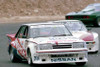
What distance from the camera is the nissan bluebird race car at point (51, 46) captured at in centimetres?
1057

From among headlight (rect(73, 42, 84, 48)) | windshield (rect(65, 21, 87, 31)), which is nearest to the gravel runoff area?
windshield (rect(65, 21, 87, 31))

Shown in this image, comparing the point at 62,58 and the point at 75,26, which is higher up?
the point at 75,26

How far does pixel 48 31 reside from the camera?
11.7 m

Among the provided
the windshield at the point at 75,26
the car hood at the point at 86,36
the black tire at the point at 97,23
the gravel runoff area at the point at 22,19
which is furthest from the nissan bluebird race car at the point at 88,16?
the car hood at the point at 86,36

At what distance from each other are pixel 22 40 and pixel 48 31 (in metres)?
0.77

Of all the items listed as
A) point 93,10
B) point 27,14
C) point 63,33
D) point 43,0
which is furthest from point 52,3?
point 63,33

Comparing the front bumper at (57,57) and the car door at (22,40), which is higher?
the car door at (22,40)

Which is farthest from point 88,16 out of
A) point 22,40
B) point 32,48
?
point 32,48

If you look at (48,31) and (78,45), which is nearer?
(78,45)

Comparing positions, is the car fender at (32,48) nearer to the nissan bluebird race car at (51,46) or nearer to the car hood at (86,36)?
the nissan bluebird race car at (51,46)

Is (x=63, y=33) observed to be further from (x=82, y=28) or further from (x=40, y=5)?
(x=40, y=5)

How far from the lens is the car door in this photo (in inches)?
466

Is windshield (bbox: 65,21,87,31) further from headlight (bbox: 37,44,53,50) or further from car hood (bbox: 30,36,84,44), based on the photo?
headlight (bbox: 37,44,53,50)

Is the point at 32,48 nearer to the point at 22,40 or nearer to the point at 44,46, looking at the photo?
the point at 44,46
